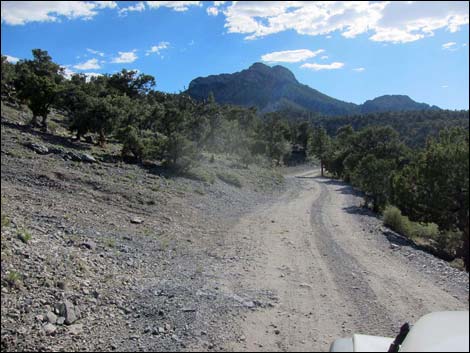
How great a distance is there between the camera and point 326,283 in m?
8.70

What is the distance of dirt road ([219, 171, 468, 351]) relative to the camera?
226 inches

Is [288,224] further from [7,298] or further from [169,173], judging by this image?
[7,298]

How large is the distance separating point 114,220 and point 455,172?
40.2 feet

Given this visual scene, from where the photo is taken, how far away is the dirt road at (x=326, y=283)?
5738 mm

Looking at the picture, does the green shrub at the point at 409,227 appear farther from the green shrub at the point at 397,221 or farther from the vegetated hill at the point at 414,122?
the vegetated hill at the point at 414,122

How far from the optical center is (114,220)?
39.8 feet

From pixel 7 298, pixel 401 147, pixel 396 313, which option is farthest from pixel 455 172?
pixel 401 147

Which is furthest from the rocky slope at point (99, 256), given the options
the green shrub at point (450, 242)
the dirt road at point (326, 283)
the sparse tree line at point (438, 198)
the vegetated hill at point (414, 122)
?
the vegetated hill at point (414, 122)

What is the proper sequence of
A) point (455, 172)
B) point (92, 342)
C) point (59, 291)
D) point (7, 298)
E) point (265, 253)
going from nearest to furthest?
1. point (92, 342)
2. point (7, 298)
3. point (59, 291)
4. point (265, 253)
5. point (455, 172)

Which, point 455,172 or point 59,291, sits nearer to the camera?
point 59,291

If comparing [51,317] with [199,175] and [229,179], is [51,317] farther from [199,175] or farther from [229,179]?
[229,179]

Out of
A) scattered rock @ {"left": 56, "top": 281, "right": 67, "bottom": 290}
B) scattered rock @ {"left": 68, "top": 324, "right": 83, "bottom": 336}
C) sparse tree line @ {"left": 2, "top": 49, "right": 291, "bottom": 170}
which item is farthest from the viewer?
sparse tree line @ {"left": 2, "top": 49, "right": 291, "bottom": 170}

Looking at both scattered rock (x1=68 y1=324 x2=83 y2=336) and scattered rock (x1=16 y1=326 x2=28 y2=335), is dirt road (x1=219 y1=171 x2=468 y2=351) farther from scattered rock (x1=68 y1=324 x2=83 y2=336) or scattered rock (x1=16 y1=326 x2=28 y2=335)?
scattered rock (x1=16 y1=326 x2=28 y2=335)

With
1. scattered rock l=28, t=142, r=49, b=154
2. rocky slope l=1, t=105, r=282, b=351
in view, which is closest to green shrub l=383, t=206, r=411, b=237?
rocky slope l=1, t=105, r=282, b=351
